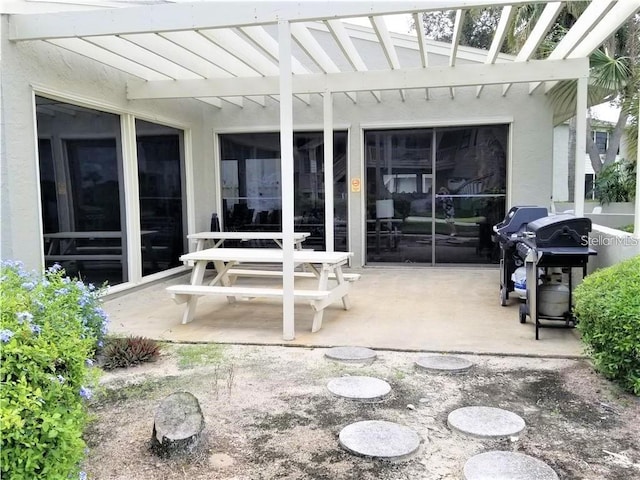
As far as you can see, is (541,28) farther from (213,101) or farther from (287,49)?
(213,101)

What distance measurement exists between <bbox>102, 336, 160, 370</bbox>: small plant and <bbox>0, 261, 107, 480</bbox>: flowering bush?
186cm

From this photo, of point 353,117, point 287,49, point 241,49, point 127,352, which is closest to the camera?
point 127,352

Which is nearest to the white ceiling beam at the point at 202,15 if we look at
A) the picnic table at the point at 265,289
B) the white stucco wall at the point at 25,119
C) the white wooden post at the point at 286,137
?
the white wooden post at the point at 286,137

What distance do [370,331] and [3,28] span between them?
15.2 feet

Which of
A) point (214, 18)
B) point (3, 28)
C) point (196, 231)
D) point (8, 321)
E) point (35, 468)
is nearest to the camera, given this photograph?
point (35, 468)

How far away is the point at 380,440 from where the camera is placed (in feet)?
8.91

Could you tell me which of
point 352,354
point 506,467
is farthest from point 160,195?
point 506,467

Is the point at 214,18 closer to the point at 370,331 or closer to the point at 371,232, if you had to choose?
the point at 370,331

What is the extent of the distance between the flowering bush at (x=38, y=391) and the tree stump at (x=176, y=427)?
2.16 feet

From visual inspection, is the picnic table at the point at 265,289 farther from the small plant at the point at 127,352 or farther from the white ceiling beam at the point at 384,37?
the white ceiling beam at the point at 384,37

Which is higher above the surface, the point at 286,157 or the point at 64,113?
the point at 64,113

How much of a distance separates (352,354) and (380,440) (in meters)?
1.45

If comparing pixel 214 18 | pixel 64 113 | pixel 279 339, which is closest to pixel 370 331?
pixel 279 339

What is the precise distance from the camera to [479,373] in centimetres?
377
